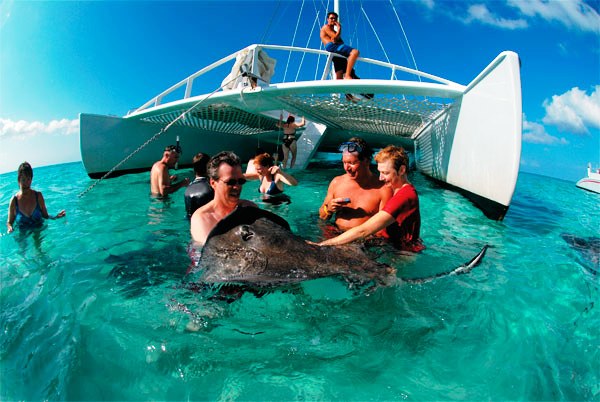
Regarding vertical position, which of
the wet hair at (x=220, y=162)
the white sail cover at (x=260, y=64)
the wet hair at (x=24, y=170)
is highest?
the white sail cover at (x=260, y=64)

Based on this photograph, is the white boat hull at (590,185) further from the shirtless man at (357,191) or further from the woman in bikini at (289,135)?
the shirtless man at (357,191)

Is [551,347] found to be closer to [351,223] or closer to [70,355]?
[351,223]

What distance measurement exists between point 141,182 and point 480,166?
31.1ft

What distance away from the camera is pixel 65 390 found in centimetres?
187

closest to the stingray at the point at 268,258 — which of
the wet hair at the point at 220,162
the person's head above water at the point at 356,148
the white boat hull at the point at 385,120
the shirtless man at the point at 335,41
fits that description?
the wet hair at the point at 220,162

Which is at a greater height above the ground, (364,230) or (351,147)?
(351,147)

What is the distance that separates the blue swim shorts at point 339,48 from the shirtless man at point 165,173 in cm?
507

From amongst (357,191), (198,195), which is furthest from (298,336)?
(198,195)

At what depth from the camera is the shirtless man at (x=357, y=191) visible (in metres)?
3.79

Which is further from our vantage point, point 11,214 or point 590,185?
point 590,185

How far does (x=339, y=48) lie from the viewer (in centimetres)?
862

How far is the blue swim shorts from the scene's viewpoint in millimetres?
8555

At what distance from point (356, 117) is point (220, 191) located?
8560 mm

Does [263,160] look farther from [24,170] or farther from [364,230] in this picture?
[24,170]
